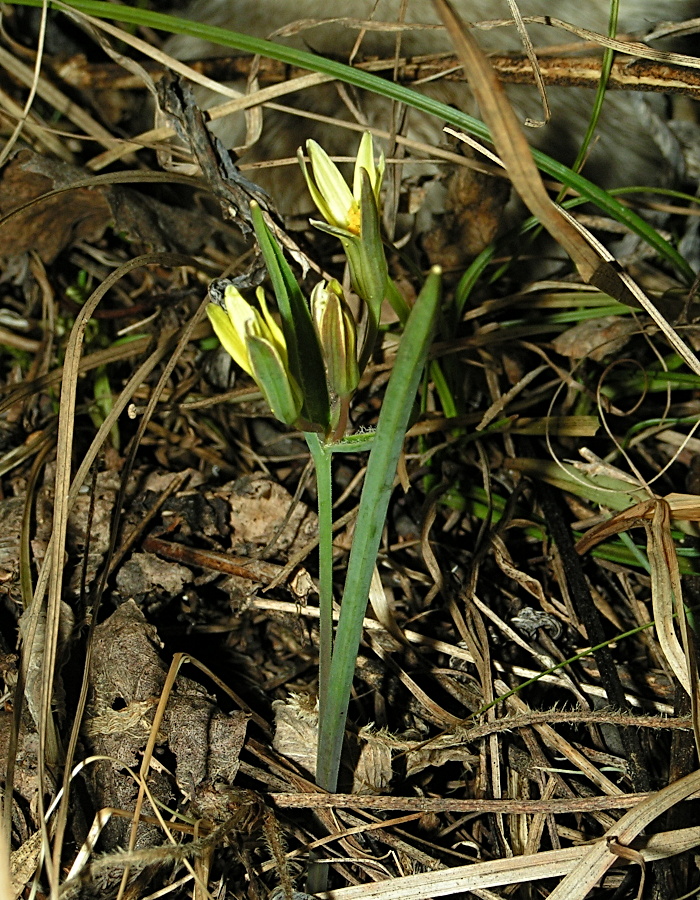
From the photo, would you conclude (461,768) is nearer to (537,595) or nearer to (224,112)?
(537,595)

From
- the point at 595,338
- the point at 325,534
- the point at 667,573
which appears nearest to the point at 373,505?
the point at 325,534

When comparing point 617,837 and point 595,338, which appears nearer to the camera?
point 617,837

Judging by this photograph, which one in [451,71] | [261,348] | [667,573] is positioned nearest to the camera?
[261,348]

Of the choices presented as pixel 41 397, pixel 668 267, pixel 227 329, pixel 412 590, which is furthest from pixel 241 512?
pixel 668 267

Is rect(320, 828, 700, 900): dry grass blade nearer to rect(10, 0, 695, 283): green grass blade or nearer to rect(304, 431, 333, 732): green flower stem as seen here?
rect(304, 431, 333, 732): green flower stem

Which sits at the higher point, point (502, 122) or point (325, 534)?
point (502, 122)

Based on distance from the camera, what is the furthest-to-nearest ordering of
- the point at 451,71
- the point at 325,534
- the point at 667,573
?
1. the point at 451,71
2. the point at 667,573
3. the point at 325,534

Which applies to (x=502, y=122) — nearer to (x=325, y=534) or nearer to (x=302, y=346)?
(x=302, y=346)
